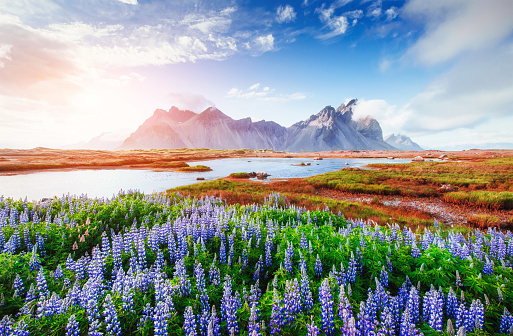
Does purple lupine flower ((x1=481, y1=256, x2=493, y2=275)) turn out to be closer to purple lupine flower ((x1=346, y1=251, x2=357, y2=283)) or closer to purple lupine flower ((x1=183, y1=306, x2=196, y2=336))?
purple lupine flower ((x1=346, y1=251, x2=357, y2=283))

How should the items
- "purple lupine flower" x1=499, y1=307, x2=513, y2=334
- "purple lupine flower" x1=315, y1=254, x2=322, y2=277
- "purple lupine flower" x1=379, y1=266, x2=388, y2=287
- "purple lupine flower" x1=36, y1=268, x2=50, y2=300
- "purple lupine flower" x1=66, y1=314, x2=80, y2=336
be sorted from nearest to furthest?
"purple lupine flower" x1=66, y1=314, x2=80, y2=336
"purple lupine flower" x1=499, y1=307, x2=513, y2=334
"purple lupine flower" x1=36, y1=268, x2=50, y2=300
"purple lupine flower" x1=379, y1=266, x2=388, y2=287
"purple lupine flower" x1=315, y1=254, x2=322, y2=277

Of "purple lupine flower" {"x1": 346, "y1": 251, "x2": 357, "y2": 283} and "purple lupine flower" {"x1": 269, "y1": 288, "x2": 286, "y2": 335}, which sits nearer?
"purple lupine flower" {"x1": 269, "y1": 288, "x2": 286, "y2": 335}

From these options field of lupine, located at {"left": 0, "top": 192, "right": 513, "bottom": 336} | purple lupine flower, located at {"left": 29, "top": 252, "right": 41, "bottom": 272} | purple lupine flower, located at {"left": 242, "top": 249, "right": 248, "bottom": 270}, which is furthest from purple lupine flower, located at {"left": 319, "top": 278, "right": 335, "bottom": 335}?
purple lupine flower, located at {"left": 29, "top": 252, "right": 41, "bottom": 272}

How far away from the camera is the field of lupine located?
366 cm

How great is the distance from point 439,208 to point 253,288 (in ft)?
66.1

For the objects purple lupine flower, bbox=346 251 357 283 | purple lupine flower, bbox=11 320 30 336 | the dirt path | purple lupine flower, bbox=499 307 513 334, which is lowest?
the dirt path

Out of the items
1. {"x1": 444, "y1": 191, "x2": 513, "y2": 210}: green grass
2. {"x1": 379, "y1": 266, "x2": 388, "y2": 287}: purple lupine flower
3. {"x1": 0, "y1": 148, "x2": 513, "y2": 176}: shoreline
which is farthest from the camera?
{"x1": 0, "y1": 148, "x2": 513, "y2": 176}: shoreline

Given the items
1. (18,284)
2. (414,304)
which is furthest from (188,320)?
(18,284)

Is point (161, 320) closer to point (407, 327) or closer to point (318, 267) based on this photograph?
point (318, 267)

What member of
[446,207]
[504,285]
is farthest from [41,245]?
[446,207]

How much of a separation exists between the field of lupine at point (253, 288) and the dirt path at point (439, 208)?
10407mm

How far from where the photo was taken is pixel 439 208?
59.7ft

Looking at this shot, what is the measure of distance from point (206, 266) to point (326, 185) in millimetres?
24861

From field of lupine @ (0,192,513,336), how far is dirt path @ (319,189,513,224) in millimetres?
10407
